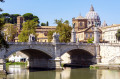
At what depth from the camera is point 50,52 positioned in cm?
4225

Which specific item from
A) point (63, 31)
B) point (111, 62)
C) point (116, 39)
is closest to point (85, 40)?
point (116, 39)

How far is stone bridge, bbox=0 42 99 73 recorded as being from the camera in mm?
39250

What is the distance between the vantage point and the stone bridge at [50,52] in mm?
39250

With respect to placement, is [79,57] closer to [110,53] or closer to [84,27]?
[110,53]

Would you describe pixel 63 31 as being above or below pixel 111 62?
above

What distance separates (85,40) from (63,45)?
34.0 m

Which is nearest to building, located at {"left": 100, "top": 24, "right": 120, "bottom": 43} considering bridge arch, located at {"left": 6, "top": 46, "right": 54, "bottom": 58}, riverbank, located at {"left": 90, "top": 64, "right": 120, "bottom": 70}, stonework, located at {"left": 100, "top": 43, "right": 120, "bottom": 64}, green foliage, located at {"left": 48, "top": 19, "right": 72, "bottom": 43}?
green foliage, located at {"left": 48, "top": 19, "right": 72, "bottom": 43}

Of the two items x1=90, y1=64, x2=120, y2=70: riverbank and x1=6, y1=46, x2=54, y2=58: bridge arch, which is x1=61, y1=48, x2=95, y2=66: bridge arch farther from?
x1=6, y1=46, x2=54, y2=58: bridge arch

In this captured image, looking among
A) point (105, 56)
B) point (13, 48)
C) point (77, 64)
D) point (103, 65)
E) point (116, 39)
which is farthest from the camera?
point (116, 39)

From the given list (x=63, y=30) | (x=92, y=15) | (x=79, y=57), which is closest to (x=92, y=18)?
(x=92, y=15)

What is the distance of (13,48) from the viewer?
3872 centimetres

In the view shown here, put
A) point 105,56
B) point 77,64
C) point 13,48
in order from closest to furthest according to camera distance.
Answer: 1. point 13,48
2. point 105,56
3. point 77,64

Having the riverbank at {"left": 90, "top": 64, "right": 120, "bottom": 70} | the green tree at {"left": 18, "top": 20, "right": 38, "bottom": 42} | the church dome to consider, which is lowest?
the riverbank at {"left": 90, "top": 64, "right": 120, "bottom": 70}

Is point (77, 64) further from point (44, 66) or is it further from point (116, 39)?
point (116, 39)
